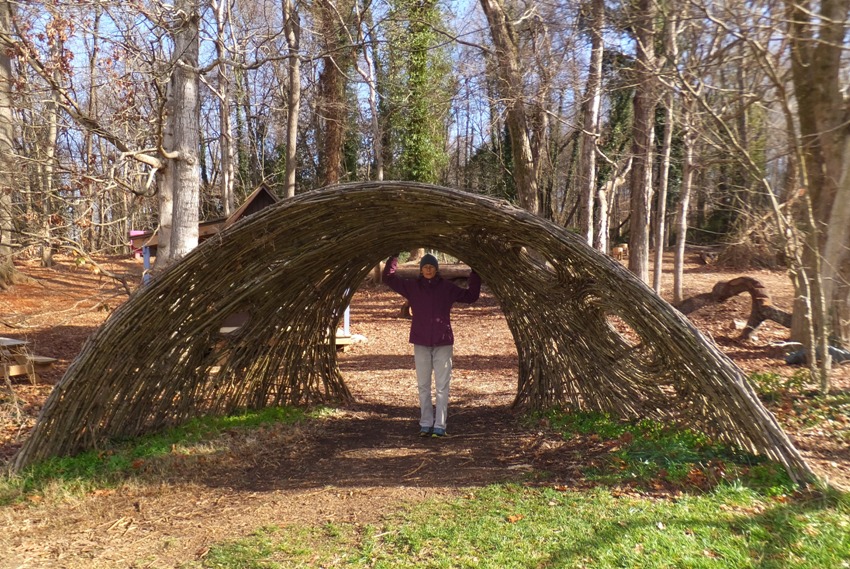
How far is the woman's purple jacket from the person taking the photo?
603 cm

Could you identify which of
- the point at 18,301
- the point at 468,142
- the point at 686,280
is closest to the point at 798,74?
the point at 686,280

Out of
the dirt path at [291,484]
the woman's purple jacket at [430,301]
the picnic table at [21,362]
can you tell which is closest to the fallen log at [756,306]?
the dirt path at [291,484]

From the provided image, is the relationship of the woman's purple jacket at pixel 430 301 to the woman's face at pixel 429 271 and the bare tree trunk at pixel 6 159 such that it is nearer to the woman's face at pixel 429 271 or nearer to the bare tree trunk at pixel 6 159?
the woman's face at pixel 429 271

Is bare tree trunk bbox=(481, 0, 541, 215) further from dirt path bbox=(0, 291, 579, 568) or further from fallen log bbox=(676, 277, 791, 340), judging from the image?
dirt path bbox=(0, 291, 579, 568)

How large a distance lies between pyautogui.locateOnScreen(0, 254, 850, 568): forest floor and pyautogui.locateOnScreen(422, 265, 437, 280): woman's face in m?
1.54

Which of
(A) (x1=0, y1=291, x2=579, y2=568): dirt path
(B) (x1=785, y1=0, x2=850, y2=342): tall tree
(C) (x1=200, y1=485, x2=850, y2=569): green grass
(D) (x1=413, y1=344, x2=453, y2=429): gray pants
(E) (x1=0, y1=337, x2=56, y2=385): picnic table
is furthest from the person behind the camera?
(E) (x1=0, y1=337, x2=56, y2=385): picnic table

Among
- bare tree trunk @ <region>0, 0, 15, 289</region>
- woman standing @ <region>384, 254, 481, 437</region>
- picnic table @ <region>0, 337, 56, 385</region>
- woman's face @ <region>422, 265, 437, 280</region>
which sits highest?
bare tree trunk @ <region>0, 0, 15, 289</region>

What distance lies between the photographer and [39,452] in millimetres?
4996

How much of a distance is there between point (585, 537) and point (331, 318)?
4181 millimetres

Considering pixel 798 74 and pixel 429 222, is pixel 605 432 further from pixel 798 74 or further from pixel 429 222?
pixel 798 74

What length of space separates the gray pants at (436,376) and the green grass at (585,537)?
1.78m

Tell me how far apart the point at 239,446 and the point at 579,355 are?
3.20 meters

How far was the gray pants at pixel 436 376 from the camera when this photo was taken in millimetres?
6043

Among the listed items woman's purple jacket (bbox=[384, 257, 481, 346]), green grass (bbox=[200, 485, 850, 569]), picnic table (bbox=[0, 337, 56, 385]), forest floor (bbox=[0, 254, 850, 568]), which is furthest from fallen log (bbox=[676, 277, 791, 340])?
picnic table (bbox=[0, 337, 56, 385])
